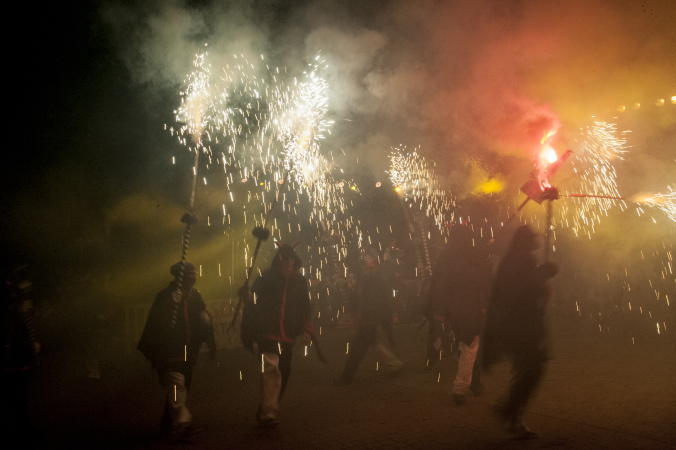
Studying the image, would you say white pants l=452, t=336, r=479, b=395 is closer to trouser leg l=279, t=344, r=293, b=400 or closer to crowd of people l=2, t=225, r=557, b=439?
crowd of people l=2, t=225, r=557, b=439

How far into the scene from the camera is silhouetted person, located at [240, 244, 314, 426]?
4.93m

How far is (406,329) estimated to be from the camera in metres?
11.9

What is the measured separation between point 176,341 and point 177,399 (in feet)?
1.71

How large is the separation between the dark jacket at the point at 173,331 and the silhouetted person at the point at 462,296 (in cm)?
267

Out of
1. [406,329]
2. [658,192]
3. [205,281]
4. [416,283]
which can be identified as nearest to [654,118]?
[658,192]

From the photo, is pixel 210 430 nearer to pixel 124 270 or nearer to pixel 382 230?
pixel 124 270

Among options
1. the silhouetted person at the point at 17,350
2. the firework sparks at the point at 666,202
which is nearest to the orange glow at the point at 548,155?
the silhouetted person at the point at 17,350

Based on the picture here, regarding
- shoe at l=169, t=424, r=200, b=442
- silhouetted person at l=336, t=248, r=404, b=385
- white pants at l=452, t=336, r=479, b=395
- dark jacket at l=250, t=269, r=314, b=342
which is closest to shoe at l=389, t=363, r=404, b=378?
silhouetted person at l=336, t=248, r=404, b=385

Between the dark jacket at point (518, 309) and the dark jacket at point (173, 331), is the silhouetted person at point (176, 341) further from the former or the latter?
the dark jacket at point (518, 309)

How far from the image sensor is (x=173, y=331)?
186 inches

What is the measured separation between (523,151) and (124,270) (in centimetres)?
1059

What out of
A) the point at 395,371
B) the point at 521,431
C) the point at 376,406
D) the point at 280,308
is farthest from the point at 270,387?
the point at 395,371

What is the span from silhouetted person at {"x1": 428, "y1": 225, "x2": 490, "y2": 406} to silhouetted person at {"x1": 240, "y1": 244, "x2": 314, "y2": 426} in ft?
5.35

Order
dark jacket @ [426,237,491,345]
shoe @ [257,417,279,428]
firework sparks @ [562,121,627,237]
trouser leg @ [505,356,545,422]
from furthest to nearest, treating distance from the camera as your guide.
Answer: firework sparks @ [562,121,627,237] < dark jacket @ [426,237,491,345] < shoe @ [257,417,279,428] < trouser leg @ [505,356,545,422]
